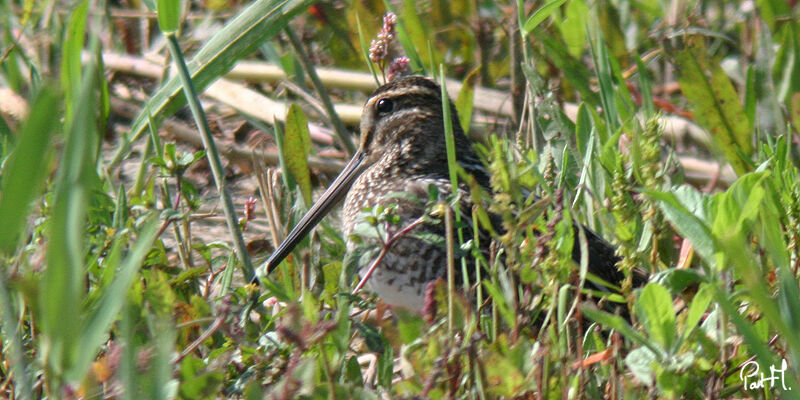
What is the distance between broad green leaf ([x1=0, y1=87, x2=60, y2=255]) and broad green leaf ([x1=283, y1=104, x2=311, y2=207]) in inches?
57.4

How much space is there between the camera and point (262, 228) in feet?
10.6

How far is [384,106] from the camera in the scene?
2.94 metres

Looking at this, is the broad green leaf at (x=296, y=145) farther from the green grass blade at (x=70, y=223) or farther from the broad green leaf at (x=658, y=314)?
the green grass blade at (x=70, y=223)

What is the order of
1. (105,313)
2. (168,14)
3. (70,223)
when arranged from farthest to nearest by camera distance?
1. (168,14)
2. (105,313)
3. (70,223)

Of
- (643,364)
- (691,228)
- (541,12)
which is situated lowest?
(643,364)

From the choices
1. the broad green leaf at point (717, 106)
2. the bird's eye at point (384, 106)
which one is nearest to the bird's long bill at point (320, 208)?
the bird's eye at point (384, 106)

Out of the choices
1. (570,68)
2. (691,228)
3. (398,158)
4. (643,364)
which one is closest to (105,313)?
(643,364)

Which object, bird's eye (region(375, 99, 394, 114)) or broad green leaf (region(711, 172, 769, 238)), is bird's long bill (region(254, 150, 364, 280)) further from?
broad green leaf (region(711, 172, 769, 238))

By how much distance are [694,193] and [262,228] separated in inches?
60.2

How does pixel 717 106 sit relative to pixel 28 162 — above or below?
below

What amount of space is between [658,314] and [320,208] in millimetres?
1291

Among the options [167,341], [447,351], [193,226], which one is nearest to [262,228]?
[193,226]

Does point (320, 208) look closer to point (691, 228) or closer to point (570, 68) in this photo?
point (570, 68)

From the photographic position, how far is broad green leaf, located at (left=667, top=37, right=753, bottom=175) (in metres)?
2.92
